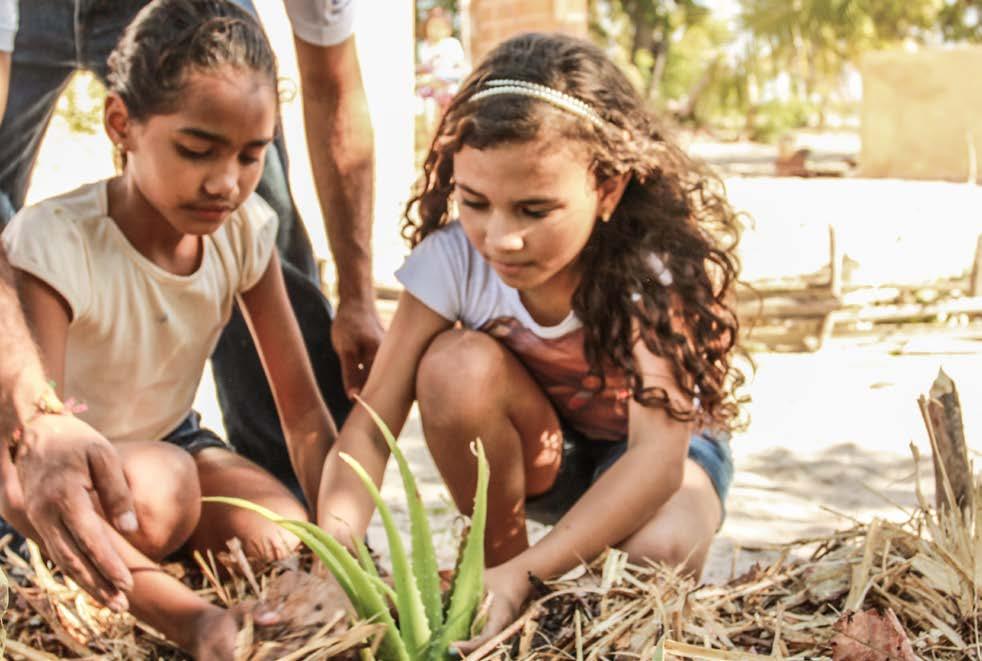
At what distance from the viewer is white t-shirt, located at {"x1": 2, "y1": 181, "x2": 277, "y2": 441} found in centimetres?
220

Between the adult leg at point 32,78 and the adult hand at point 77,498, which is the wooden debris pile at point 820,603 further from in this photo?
the adult leg at point 32,78

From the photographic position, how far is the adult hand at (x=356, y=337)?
8.73 ft

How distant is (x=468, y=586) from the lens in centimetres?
180

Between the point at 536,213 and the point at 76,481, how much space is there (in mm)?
864

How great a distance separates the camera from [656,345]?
2252mm

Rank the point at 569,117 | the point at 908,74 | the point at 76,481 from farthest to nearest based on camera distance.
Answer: the point at 908,74
the point at 569,117
the point at 76,481

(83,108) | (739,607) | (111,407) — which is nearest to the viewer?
(739,607)

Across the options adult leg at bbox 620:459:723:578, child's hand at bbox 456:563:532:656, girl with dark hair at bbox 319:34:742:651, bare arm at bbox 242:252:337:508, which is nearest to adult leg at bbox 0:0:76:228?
bare arm at bbox 242:252:337:508

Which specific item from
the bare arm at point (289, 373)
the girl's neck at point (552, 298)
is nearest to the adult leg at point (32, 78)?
the bare arm at point (289, 373)

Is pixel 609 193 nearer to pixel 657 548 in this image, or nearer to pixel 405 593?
pixel 657 548

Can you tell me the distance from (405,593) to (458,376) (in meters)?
0.63

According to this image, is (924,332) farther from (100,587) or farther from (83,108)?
(100,587)

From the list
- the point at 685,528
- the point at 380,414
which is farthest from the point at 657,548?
the point at 380,414

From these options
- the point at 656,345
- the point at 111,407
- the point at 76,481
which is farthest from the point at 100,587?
the point at 656,345
